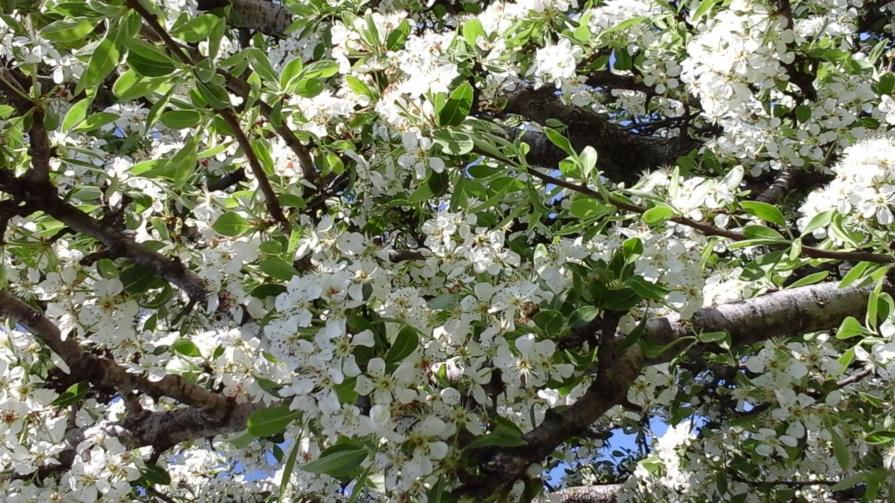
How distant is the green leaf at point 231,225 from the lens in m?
1.46

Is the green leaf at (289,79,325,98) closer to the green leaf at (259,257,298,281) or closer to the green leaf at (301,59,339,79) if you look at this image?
the green leaf at (301,59,339,79)

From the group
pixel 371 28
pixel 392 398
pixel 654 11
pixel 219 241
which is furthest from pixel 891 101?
pixel 219 241

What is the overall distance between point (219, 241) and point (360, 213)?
51cm

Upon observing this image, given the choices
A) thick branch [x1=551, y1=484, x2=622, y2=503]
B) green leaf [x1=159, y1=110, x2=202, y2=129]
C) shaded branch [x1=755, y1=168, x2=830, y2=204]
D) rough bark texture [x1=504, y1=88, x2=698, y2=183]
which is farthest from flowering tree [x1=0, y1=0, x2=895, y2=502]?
rough bark texture [x1=504, y1=88, x2=698, y2=183]

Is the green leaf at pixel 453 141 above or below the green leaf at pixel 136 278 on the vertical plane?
above

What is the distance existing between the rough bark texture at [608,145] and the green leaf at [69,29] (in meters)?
2.08

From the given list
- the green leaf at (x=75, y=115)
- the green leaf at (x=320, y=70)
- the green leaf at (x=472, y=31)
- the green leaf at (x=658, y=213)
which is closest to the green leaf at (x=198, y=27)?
the green leaf at (x=320, y=70)

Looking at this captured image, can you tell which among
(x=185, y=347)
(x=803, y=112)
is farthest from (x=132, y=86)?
(x=803, y=112)

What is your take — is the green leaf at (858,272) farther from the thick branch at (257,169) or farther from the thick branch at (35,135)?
the thick branch at (35,135)

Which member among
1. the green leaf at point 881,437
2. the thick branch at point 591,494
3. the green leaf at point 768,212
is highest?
the green leaf at point 768,212

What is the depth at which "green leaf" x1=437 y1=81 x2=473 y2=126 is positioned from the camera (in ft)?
4.78

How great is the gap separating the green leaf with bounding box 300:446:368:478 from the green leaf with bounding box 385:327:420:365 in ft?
0.54

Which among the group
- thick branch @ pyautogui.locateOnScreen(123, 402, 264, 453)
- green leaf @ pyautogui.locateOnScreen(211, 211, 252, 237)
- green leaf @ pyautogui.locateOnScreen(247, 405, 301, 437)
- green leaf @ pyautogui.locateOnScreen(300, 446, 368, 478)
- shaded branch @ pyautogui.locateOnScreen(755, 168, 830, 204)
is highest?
green leaf @ pyautogui.locateOnScreen(211, 211, 252, 237)

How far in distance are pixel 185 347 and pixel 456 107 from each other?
0.77 metres
